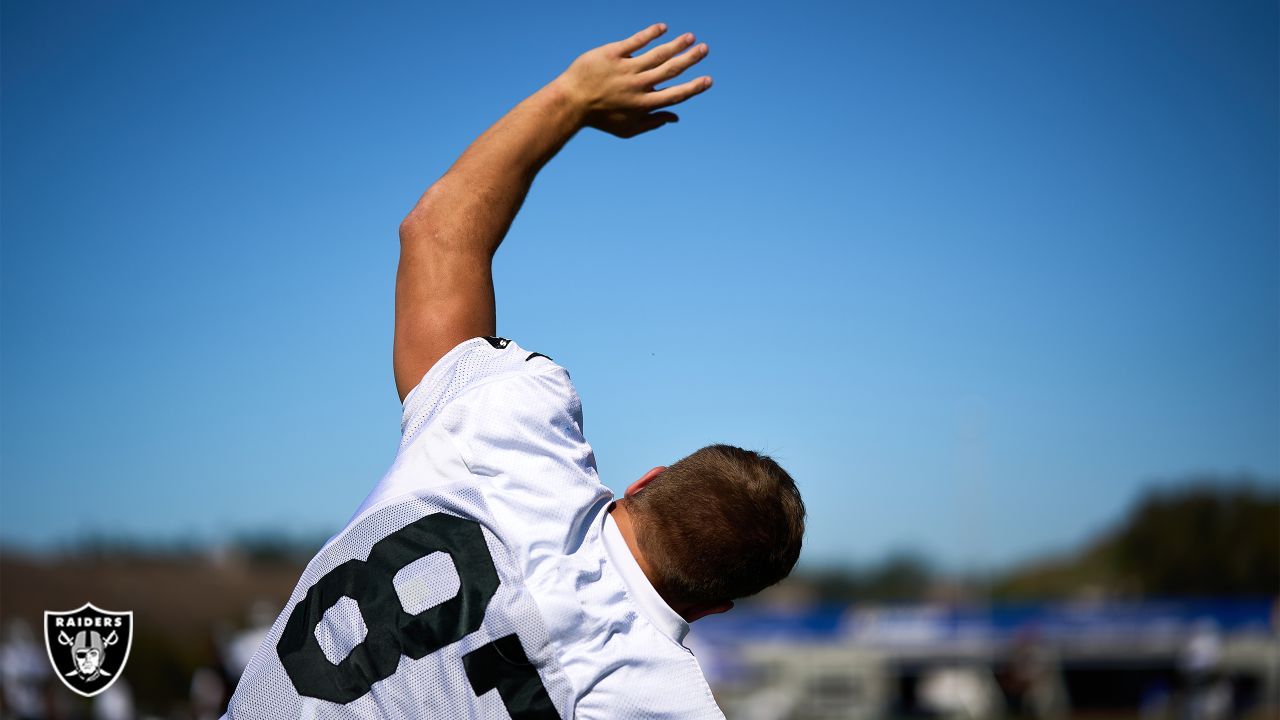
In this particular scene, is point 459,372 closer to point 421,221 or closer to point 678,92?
point 421,221

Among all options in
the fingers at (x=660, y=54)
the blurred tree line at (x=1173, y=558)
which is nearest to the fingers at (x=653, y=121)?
the fingers at (x=660, y=54)

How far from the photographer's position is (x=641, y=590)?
205 centimetres

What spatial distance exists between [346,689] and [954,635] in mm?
33773

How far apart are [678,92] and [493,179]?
0.50 meters

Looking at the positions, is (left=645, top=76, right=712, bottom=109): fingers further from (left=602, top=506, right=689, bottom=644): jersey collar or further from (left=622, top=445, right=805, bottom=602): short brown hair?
(left=602, top=506, right=689, bottom=644): jersey collar

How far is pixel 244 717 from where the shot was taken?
203 cm

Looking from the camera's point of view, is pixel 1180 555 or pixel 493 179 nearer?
pixel 493 179

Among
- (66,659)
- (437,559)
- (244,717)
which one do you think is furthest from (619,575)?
(66,659)

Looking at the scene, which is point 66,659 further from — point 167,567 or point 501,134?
point 167,567

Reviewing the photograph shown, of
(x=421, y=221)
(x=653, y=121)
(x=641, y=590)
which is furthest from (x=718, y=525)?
(x=653, y=121)

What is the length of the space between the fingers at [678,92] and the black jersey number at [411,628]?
1.11 meters

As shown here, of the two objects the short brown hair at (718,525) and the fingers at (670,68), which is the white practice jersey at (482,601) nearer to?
the short brown hair at (718,525)

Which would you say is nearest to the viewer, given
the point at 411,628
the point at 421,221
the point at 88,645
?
the point at 411,628

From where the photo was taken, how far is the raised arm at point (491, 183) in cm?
221
